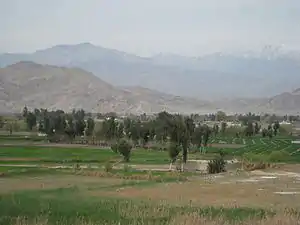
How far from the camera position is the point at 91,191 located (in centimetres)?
4066

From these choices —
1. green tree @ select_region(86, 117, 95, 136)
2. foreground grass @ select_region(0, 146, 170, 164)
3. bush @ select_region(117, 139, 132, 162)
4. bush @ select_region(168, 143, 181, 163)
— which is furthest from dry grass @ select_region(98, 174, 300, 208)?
green tree @ select_region(86, 117, 95, 136)

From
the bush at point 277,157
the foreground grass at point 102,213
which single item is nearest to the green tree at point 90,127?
the bush at point 277,157

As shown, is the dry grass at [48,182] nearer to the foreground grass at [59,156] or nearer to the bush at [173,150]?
the bush at [173,150]

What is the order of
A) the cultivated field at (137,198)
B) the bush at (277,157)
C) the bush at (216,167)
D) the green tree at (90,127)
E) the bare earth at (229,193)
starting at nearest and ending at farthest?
the cultivated field at (137,198) → the bare earth at (229,193) → the bush at (216,167) → the bush at (277,157) → the green tree at (90,127)

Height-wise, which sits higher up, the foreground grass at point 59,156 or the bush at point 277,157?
the bush at point 277,157

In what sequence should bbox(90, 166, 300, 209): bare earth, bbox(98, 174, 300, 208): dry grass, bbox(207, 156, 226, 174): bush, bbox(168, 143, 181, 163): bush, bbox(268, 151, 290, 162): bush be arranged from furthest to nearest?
bbox(268, 151, 290, 162): bush → bbox(168, 143, 181, 163): bush → bbox(207, 156, 226, 174): bush → bbox(90, 166, 300, 209): bare earth → bbox(98, 174, 300, 208): dry grass

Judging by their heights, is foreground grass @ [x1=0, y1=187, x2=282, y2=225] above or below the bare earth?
above

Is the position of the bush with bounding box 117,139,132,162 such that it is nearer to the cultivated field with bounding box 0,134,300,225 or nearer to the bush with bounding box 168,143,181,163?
the cultivated field with bounding box 0,134,300,225

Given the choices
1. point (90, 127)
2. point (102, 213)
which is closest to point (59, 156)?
point (90, 127)

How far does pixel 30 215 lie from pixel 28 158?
64032 millimetres

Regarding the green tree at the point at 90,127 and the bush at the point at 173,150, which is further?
the green tree at the point at 90,127

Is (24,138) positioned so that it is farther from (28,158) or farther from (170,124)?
(170,124)

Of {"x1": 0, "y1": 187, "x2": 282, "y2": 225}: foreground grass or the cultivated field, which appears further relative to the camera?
the cultivated field

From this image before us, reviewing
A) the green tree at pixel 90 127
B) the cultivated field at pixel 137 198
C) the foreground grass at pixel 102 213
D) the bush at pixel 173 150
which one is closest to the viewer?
the foreground grass at pixel 102 213
